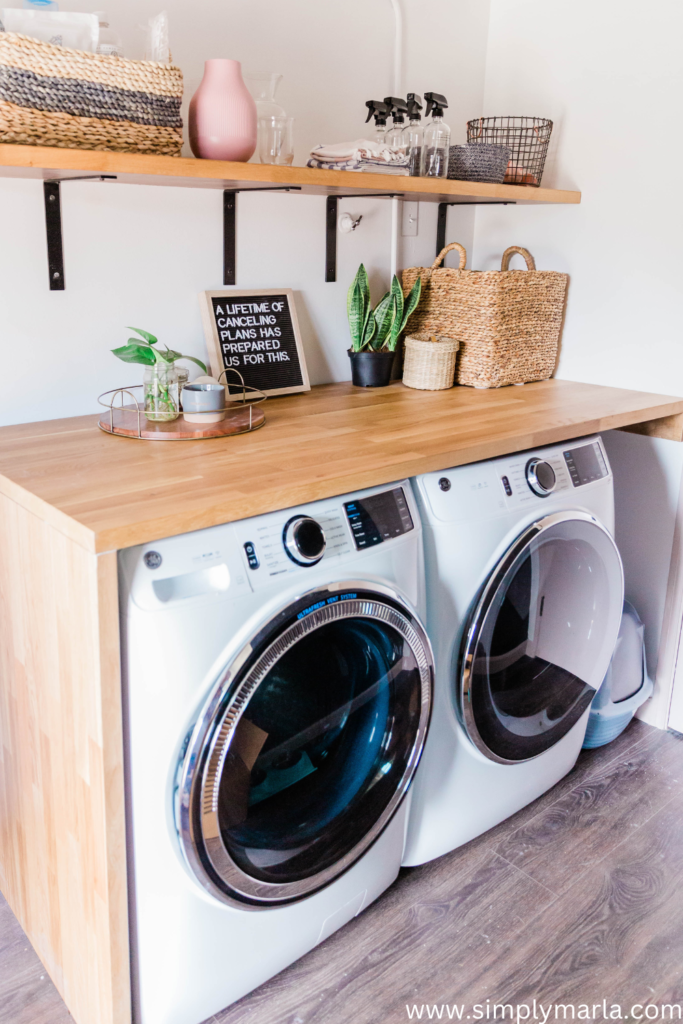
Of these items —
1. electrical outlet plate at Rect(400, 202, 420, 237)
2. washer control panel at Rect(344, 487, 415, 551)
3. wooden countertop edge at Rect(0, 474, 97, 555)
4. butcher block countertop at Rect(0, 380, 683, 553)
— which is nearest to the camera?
wooden countertop edge at Rect(0, 474, 97, 555)

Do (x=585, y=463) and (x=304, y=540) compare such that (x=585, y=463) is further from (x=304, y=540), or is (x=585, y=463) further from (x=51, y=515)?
(x=51, y=515)

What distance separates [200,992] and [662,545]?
5.40 ft

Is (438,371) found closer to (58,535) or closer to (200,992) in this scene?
(58,535)

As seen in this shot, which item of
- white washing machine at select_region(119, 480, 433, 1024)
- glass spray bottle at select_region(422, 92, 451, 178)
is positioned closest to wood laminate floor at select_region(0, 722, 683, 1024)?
white washing machine at select_region(119, 480, 433, 1024)

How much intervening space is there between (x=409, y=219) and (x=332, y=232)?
326 mm

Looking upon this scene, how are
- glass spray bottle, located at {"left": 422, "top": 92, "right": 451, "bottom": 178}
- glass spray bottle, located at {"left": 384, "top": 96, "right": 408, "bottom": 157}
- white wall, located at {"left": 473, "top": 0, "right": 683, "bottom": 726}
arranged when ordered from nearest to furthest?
glass spray bottle, located at {"left": 384, "top": 96, "right": 408, "bottom": 157}, glass spray bottle, located at {"left": 422, "top": 92, "right": 451, "bottom": 178}, white wall, located at {"left": 473, "top": 0, "right": 683, "bottom": 726}

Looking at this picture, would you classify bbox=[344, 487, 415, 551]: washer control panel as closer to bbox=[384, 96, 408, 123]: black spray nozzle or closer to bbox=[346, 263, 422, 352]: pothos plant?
bbox=[346, 263, 422, 352]: pothos plant

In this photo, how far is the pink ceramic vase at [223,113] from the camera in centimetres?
155

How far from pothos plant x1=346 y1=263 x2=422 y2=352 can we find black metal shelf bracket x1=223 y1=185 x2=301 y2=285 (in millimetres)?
329

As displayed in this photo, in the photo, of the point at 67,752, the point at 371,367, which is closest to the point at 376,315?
the point at 371,367

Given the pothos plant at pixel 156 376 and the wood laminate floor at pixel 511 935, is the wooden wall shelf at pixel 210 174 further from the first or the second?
the wood laminate floor at pixel 511 935

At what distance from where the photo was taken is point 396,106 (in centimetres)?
191

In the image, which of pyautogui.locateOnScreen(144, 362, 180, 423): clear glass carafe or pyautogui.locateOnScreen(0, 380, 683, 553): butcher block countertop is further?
pyautogui.locateOnScreen(144, 362, 180, 423): clear glass carafe

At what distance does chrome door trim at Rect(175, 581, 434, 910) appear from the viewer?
3.94ft
